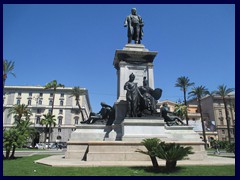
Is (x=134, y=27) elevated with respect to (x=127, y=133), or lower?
elevated

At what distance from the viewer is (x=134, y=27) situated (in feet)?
58.0

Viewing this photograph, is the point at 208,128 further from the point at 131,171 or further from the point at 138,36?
the point at 131,171

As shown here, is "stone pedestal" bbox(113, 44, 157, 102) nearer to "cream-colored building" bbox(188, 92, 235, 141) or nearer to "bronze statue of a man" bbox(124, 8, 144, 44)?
"bronze statue of a man" bbox(124, 8, 144, 44)

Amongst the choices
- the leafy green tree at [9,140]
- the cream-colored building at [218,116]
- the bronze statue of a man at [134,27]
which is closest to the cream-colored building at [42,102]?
the cream-colored building at [218,116]

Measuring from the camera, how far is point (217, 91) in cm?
5884

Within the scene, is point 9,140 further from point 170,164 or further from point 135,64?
point 170,164

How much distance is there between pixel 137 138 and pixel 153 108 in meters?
2.31

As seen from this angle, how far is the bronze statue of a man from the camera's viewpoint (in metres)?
17.4

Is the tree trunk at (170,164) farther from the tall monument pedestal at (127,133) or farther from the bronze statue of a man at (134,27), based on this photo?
the bronze statue of a man at (134,27)

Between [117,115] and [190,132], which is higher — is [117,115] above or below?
above

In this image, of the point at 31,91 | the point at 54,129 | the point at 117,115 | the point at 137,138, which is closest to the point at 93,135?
the point at 117,115

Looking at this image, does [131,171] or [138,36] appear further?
[138,36]

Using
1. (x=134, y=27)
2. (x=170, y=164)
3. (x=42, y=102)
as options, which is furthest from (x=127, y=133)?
(x=42, y=102)

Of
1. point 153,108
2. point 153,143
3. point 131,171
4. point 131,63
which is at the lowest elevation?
point 131,171
